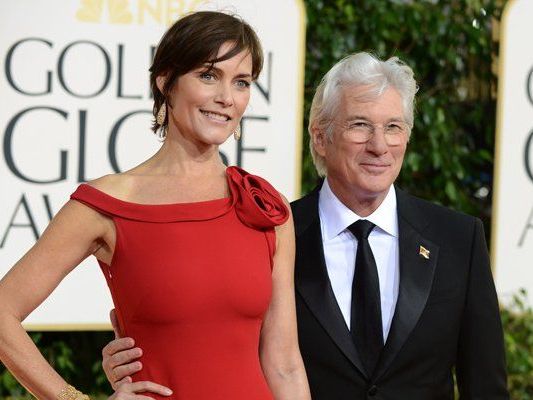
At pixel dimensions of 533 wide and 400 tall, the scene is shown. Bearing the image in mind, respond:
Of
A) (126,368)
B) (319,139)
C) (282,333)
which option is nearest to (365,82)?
(319,139)

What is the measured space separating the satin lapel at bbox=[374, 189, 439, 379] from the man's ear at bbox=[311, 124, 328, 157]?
0.83ft

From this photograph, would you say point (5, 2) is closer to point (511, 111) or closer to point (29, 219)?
point (29, 219)

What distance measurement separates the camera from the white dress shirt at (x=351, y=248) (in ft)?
8.61

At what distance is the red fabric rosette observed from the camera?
2.26 metres

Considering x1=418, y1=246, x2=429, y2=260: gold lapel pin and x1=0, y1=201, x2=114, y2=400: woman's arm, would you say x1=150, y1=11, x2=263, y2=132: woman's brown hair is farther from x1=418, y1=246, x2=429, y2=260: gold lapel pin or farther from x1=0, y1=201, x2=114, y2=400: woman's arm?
x1=418, y1=246, x2=429, y2=260: gold lapel pin

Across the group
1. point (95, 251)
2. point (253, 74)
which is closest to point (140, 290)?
point (95, 251)

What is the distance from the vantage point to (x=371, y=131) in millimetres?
2682

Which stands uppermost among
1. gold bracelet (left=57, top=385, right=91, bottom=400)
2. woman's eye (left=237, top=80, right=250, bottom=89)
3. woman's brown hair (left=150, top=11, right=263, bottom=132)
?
woman's brown hair (left=150, top=11, right=263, bottom=132)

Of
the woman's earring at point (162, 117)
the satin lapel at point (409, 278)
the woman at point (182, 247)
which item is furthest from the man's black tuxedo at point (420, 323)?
the woman's earring at point (162, 117)

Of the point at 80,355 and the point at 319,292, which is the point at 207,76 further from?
the point at 80,355

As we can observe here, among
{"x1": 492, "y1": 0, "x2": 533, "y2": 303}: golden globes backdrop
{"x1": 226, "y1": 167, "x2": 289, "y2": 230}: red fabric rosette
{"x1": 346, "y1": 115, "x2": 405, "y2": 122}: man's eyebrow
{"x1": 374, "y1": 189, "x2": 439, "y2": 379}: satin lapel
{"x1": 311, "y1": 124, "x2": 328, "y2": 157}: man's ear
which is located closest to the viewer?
{"x1": 226, "y1": 167, "x2": 289, "y2": 230}: red fabric rosette

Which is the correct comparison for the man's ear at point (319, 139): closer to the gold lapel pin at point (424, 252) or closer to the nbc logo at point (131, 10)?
the gold lapel pin at point (424, 252)

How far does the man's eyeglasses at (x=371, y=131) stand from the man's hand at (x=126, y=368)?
81 cm

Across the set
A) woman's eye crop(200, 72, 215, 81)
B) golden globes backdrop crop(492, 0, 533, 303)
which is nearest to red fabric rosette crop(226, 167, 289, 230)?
woman's eye crop(200, 72, 215, 81)
